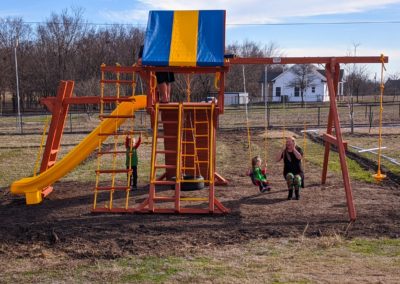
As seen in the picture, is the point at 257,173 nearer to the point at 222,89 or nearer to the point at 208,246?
the point at 222,89

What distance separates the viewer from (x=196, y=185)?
1059 centimetres

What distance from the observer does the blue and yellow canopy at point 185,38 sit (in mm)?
9133

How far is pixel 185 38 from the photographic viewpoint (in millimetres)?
9578

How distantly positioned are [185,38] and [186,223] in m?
3.70

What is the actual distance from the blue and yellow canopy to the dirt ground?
2.79m

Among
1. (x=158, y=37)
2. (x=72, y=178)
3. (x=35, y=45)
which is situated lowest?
(x=72, y=178)

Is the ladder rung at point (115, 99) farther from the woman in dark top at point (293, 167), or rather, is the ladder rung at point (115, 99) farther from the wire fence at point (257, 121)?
the wire fence at point (257, 121)

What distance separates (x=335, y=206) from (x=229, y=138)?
15032 mm

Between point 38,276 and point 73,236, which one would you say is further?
point 73,236

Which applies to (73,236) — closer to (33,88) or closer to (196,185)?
(196,185)

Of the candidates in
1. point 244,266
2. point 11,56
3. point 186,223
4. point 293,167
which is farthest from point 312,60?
point 11,56

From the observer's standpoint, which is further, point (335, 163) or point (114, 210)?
point (335, 163)

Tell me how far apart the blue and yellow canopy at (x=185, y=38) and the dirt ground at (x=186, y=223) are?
279 cm

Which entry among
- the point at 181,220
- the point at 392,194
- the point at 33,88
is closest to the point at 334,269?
the point at 181,220
